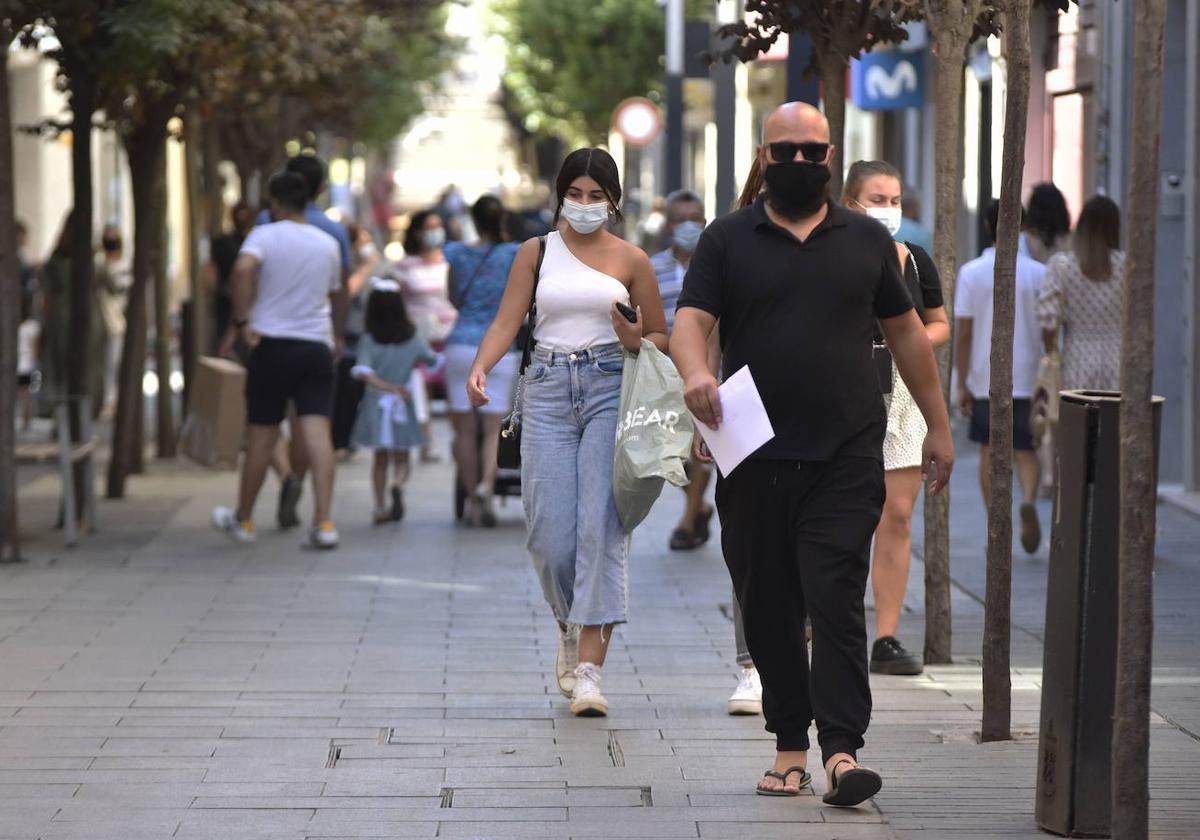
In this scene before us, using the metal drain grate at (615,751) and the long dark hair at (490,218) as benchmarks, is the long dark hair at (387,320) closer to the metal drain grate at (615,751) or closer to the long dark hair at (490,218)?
the long dark hair at (490,218)

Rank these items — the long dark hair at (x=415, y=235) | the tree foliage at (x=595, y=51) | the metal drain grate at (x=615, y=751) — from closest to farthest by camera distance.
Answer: the metal drain grate at (x=615, y=751)
the long dark hair at (x=415, y=235)
the tree foliage at (x=595, y=51)

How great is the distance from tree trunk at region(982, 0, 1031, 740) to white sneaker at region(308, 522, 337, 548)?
571cm

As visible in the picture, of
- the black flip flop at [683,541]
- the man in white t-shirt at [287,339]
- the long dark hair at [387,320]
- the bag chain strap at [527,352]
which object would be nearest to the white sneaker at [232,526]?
the man in white t-shirt at [287,339]

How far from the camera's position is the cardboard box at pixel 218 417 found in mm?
13297

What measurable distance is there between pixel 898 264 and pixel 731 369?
0.52m

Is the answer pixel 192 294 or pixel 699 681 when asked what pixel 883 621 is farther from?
pixel 192 294

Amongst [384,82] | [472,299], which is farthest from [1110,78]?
[384,82]

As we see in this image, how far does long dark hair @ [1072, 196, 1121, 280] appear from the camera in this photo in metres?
10.7

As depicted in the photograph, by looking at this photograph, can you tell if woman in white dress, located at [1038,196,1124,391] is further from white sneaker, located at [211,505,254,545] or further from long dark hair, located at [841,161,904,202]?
white sneaker, located at [211,505,254,545]

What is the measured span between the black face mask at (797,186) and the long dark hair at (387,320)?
25.7 ft

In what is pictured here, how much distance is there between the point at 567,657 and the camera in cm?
761

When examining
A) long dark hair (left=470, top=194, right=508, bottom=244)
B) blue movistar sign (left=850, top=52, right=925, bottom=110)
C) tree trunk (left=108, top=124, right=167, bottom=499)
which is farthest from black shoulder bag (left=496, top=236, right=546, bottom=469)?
blue movistar sign (left=850, top=52, right=925, bottom=110)

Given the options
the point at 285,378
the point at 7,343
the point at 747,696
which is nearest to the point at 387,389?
the point at 285,378

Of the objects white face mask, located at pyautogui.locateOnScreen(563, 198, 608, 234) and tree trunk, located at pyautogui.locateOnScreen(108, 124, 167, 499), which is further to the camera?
tree trunk, located at pyautogui.locateOnScreen(108, 124, 167, 499)
